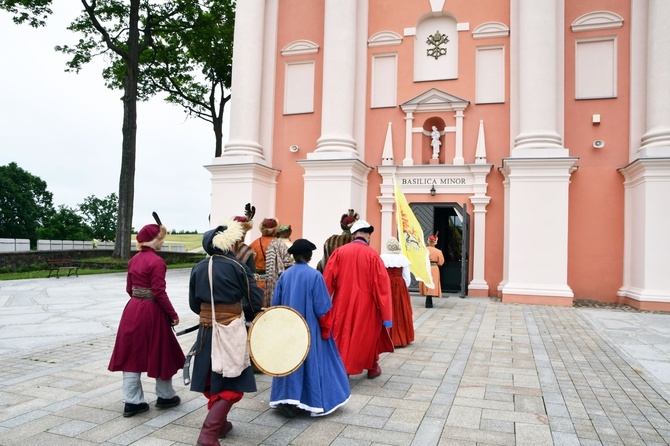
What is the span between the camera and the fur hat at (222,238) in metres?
4.20

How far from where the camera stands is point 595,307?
515 inches

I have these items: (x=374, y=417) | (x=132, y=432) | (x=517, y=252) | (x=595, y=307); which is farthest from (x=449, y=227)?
(x=132, y=432)

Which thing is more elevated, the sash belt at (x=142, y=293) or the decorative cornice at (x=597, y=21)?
the decorative cornice at (x=597, y=21)

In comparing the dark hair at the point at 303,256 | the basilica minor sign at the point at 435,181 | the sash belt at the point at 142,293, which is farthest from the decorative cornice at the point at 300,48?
the sash belt at the point at 142,293

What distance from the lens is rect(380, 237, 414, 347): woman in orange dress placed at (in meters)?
7.72

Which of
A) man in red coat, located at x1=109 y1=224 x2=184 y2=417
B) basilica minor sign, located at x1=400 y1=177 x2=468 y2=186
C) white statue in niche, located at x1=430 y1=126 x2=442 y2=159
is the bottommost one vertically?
man in red coat, located at x1=109 y1=224 x2=184 y2=417

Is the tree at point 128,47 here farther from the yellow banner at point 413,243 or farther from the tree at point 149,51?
the yellow banner at point 413,243

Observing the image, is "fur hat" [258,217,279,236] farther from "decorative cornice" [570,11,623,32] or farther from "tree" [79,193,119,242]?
"tree" [79,193,119,242]

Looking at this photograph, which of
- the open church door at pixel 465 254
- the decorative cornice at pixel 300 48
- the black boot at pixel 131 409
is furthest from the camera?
the decorative cornice at pixel 300 48

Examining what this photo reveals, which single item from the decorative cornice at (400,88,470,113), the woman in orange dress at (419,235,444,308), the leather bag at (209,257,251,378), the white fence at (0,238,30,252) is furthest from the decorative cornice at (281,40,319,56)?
the white fence at (0,238,30,252)

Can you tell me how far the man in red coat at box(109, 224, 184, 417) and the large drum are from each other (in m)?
1.00

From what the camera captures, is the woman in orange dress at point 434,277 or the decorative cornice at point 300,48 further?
the decorative cornice at point 300,48

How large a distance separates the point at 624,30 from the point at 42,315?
1645cm

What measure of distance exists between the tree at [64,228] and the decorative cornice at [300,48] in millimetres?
39053
